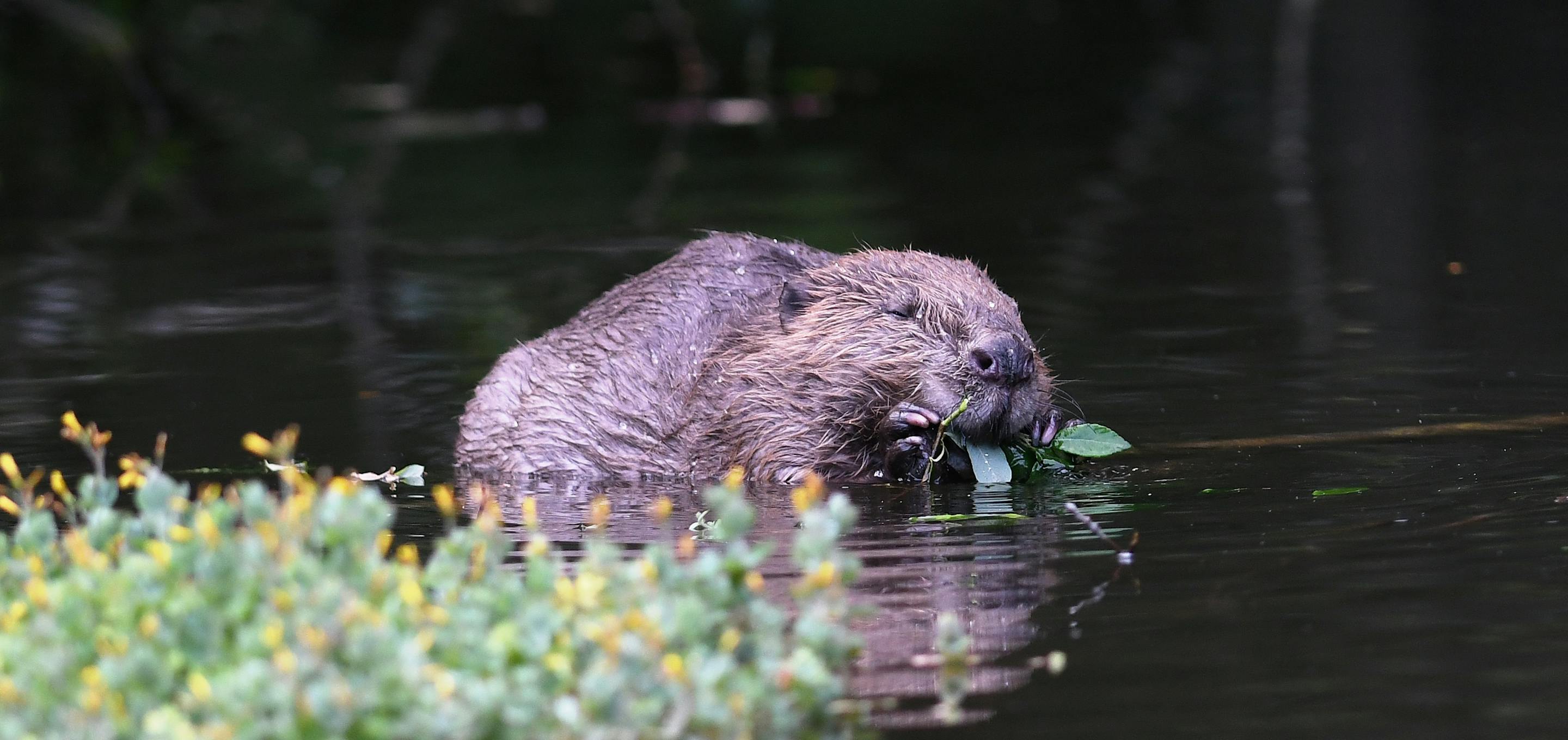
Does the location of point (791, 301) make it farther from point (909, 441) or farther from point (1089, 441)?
point (1089, 441)

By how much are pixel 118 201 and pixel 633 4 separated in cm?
1121

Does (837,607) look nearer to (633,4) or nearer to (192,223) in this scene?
(192,223)

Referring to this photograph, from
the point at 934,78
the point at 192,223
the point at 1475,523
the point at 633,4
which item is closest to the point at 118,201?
the point at 192,223

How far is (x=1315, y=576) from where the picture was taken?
4852 mm

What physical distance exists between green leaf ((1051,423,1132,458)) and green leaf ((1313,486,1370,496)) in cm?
67

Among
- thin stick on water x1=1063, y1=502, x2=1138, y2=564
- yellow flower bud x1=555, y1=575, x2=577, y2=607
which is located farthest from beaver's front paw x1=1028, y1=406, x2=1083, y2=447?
yellow flower bud x1=555, y1=575, x2=577, y2=607

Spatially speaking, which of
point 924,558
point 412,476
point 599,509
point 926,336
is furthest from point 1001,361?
point 599,509

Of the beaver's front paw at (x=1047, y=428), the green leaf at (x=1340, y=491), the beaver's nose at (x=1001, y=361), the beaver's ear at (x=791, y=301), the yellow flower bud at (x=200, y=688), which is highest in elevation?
the beaver's ear at (x=791, y=301)

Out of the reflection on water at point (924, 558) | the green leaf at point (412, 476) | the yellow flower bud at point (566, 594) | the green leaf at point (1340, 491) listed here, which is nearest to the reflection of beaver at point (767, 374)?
the reflection on water at point (924, 558)

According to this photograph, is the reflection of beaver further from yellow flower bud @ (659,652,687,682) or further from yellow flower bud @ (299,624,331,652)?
yellow flower bud @ (299,624,331,652)

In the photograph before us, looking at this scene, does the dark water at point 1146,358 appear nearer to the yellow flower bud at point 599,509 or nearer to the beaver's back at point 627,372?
the yellow flower bud at point 599,509

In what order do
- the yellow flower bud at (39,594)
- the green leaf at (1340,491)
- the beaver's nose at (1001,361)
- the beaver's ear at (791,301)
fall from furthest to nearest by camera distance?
the beaver's ear at (791,301) → the beaver's nose at (1001,361) → the green leaf at (1340,491) → the yellow flower bud at (39,594)

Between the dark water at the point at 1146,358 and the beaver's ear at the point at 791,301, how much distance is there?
634mm

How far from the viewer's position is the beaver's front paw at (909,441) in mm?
6238
